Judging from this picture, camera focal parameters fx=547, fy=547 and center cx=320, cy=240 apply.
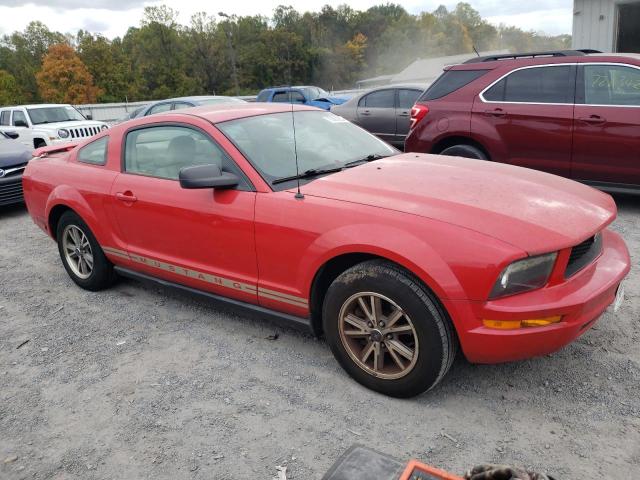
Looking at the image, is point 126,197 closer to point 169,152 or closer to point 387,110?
point 169,152

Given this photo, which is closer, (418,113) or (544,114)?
(544,114)

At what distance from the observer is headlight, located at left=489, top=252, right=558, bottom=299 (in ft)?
8.38

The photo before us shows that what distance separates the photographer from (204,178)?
328 cm

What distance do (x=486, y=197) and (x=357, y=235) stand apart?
744 millimetres

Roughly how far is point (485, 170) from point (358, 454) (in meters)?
2.20

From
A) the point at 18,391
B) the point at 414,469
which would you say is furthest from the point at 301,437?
the point at 18,391

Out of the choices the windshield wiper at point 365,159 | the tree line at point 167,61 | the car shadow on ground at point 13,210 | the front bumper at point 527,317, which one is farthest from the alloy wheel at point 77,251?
the tree line at point 167,61

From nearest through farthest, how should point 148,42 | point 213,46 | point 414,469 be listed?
point 414,469, point 213,46, point 148,42

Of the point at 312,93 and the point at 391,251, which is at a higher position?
the point at 312,93

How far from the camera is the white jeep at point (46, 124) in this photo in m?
12.5

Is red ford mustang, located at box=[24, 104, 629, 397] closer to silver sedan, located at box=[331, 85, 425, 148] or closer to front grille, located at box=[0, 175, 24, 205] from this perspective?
front grille, located at box=[0, 175, 24, 205]

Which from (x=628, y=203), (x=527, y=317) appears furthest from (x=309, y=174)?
(x=628, y=203)

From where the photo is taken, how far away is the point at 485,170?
3520mm

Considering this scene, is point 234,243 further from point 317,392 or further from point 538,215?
point 538,215
